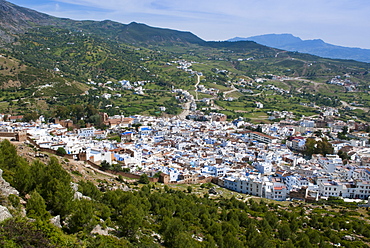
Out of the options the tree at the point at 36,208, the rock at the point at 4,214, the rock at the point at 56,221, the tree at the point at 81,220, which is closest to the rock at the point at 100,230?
the tree at the point at 81,220

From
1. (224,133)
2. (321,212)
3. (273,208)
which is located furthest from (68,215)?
(224,133)

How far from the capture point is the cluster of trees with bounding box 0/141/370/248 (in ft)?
34.8

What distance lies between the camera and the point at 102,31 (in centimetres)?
19300

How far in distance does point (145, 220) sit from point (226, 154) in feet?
75.7

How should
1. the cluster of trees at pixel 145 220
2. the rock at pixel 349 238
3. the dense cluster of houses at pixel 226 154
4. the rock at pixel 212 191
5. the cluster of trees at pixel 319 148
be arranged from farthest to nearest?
1. the cluster of trees at pixel 319 148
2. the dense cluster of houses at pixel 226 154
3. the rock at pixel 212 191
4. the rock at pixel 349 238
5. the cluster of trees at pixel 145 220

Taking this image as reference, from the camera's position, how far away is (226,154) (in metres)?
38.1

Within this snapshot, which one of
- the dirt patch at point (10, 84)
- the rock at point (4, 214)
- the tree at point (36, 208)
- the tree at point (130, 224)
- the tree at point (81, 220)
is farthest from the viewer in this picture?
the dirt patch at point (10, 84)

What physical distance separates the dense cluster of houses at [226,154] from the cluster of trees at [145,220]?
4390mm

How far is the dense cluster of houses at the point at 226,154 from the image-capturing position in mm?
29172

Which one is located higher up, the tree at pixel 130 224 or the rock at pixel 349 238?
the tree at pixel 130 224

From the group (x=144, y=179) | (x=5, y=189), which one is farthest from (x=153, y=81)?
(x=5, y=189)

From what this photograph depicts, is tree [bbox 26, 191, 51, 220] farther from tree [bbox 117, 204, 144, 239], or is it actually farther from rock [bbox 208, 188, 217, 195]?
rock [bbox 208, 188, 217, 195]

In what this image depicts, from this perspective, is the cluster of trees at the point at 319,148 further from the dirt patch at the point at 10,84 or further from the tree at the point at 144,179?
the dirt patch at the point at 10,84

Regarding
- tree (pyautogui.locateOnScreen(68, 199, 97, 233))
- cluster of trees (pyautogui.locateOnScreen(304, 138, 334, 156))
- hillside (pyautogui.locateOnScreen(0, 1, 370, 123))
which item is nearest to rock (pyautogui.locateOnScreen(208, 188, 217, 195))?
tree (pyautogui.locateOnScreen(68, 199, 97, 233))
